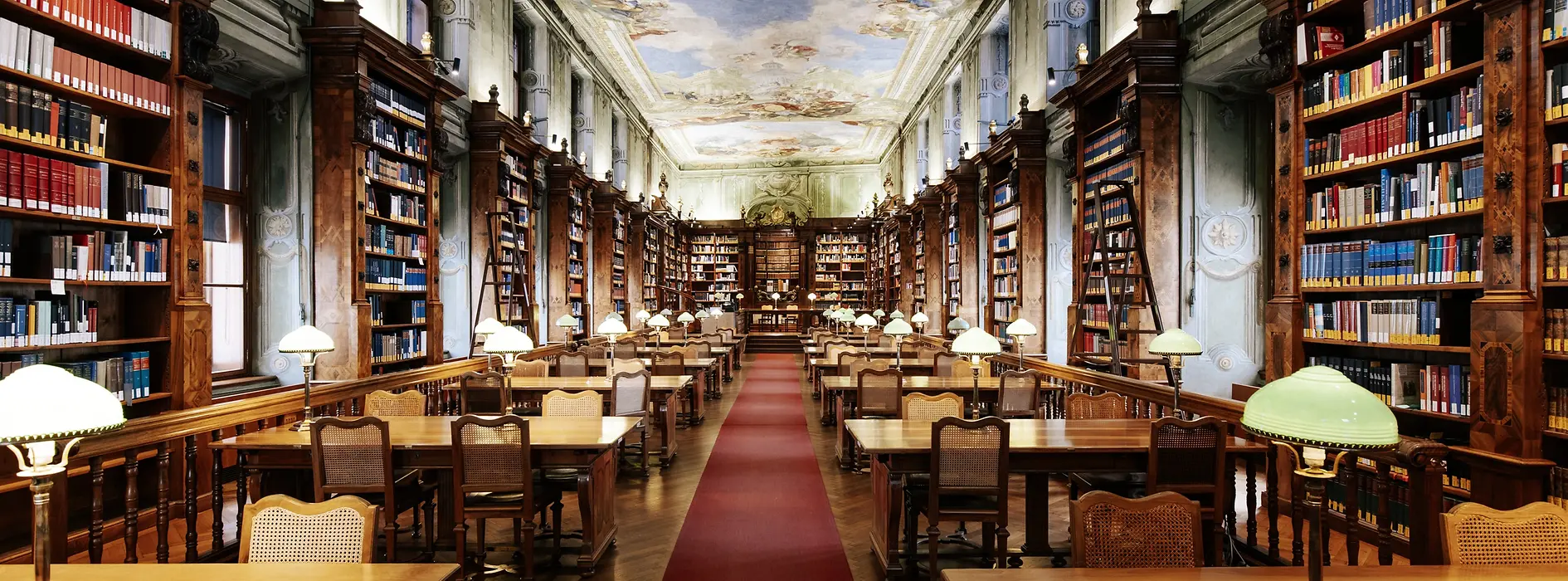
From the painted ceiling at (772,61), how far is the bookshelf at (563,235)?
262 centimetres

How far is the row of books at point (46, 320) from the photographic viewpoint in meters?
3.85

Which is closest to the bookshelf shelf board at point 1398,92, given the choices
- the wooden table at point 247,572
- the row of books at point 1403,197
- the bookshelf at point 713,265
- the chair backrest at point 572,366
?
the row of books at point 1403,197

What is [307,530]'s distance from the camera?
7.96 feet

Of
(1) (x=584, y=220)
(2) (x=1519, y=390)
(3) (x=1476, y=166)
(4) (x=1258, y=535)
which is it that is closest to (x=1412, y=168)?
(3) (x=1476, y=166)

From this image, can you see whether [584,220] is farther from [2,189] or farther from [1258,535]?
[1258,535]

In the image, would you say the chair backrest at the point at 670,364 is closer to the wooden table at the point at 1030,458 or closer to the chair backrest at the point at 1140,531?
the wooden table at the point at 1030,458

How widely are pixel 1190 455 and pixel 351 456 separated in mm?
3903

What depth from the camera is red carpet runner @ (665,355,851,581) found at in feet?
13.1

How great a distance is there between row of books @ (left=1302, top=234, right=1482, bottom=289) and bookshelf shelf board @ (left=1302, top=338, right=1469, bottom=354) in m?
0.32

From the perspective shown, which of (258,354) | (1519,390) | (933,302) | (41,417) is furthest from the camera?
(933,302)

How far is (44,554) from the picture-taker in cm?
163

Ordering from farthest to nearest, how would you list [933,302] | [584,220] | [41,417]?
[933,302] < [584,220] < [41,417]

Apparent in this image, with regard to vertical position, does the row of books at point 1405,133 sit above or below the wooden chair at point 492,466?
above

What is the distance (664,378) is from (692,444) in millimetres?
697
